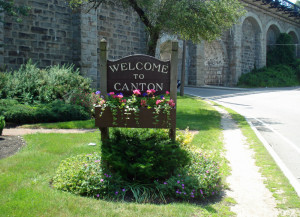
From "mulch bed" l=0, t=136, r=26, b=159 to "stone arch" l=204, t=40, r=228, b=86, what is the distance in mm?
28857

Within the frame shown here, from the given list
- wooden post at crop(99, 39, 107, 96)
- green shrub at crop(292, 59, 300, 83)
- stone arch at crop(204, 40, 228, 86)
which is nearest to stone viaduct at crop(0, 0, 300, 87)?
stone arch at crop(204, 40, 228, 86)

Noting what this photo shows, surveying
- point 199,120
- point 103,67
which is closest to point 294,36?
point 199,120

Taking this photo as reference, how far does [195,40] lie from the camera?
14.8 metres

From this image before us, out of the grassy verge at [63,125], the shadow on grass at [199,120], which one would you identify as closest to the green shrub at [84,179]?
the grassy verge at [63,125]

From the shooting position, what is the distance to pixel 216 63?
1411 inches

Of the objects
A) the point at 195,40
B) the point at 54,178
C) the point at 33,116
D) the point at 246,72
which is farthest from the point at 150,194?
the point at 246,72

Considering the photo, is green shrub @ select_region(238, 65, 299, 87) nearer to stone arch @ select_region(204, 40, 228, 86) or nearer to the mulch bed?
stone arch @ select_region(204, 40, 228, 86)

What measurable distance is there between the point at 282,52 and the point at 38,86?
38357mm

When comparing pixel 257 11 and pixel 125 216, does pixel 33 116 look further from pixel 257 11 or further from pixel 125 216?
pixel 257 11

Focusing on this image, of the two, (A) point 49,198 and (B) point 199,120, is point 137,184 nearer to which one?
(A) point 49,198

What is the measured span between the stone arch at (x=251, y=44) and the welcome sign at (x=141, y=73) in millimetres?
34540

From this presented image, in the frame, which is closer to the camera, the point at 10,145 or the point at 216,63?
the point at 10,145

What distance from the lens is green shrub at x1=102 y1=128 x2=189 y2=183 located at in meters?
4.62

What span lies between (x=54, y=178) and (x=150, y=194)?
150 centimetres
